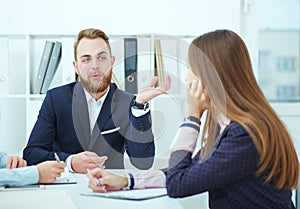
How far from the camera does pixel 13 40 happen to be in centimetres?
337

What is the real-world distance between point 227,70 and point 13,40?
→ 83.4 inches

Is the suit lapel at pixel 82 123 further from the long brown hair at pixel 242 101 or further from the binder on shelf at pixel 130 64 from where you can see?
the long brown hair at pixel 242 101

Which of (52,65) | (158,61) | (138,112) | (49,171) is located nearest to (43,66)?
(52,65)

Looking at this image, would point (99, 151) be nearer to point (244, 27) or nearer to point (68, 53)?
point (68, 53)

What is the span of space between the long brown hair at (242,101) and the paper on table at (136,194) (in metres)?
0.18

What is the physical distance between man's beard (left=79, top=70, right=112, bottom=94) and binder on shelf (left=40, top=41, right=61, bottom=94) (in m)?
0.74

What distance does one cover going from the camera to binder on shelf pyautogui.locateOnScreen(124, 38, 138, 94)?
2581 millimetres

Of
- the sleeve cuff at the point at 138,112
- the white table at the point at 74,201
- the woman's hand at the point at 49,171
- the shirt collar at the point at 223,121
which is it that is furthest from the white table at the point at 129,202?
the sleeve cuff at the point at 138,112

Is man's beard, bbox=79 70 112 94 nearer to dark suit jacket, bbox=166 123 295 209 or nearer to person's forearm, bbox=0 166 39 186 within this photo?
person's forearm, bbox=0 166 39 186

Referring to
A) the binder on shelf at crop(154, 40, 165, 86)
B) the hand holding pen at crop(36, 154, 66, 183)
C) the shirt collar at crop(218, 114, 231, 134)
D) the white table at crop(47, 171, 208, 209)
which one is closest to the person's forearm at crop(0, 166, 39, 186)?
the hand holding pen at crop(36, 154, 66, 183)

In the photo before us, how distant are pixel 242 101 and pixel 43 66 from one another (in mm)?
1906

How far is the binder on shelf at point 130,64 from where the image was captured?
258cm

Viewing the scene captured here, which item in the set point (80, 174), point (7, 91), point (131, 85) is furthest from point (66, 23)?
point (80, 174)

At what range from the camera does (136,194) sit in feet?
5.24
